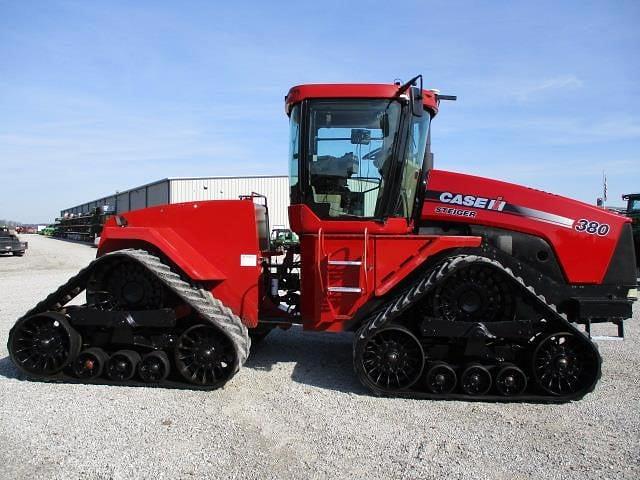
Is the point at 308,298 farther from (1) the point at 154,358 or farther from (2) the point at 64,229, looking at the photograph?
(2) the point at 64,229

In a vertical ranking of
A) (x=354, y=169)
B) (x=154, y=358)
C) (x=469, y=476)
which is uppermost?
(x=354, y=169)

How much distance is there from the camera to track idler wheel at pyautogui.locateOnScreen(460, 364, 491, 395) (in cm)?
480

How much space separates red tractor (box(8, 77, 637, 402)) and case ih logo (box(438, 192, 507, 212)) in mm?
14

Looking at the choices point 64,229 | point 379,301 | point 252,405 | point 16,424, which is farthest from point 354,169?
point 64,229

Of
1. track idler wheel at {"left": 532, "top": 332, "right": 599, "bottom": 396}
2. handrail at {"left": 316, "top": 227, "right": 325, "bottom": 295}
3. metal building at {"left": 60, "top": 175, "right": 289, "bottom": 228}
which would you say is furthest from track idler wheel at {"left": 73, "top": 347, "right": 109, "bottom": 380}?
metal building at {"left": 60, "top": 175, "right": 289, "bottom": 228}

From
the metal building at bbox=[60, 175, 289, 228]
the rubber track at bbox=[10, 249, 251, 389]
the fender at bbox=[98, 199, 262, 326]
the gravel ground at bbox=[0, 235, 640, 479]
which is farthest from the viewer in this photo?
the metal building at bbox=[60, 175, 289, 228]

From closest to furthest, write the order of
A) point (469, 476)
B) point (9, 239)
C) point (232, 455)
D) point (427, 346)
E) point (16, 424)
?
point (469, 476) < point (232, 455) < point (16, 424) < point (427, 346) < point (9, 239)

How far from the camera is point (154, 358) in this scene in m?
5.20

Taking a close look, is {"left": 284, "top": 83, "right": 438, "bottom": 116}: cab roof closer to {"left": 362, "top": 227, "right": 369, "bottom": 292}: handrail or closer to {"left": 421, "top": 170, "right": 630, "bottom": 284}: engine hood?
{"left": 421, "top": 170, "right": 630, "bottom": 284}: engine hood

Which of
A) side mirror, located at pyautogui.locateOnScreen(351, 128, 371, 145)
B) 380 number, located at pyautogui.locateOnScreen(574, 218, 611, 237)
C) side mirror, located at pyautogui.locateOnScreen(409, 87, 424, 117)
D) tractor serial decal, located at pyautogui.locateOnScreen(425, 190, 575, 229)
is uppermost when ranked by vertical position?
side mirror, located at pyautogui.locateOnScreen(409, 87, 424, 117)

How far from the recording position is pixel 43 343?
17.4ft

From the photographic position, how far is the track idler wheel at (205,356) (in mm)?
5102

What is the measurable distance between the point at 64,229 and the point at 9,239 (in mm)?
41670

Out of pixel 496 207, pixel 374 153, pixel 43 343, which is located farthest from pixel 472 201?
pixel 43 343
